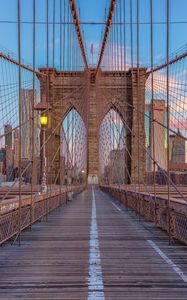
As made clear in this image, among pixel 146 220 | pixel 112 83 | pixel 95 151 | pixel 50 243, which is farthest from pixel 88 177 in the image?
pixel 50 243

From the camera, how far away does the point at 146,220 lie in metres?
11.8

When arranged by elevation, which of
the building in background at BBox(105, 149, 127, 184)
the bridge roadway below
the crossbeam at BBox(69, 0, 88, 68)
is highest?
the crossbeam at BBox(69, 0, 88, 68)

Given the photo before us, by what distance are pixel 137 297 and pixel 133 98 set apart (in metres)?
51.1

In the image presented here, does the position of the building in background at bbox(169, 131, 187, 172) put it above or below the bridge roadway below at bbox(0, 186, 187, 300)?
above

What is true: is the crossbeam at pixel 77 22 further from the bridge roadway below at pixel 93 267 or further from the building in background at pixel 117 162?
the bridge roadway below at pixel 93 267

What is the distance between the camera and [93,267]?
17.6 feet

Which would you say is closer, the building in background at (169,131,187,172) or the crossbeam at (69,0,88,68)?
the crossbeam at (69,0,88,68)

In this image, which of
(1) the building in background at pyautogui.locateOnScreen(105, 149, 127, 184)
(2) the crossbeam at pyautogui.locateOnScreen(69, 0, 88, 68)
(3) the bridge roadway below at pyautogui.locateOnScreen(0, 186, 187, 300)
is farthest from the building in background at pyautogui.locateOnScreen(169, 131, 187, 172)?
(3) the bridge roadway below at pyautogui.locateOnScreen(0, 186, 187, 300)

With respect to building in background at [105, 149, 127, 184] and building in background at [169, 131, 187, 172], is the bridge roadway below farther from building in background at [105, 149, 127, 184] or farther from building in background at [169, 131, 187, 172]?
building in background at [169, 131, 187, 172]

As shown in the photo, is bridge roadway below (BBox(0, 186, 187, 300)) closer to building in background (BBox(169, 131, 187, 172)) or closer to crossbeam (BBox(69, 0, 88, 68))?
crossbeam (BBox(69, 0, 88, 68))

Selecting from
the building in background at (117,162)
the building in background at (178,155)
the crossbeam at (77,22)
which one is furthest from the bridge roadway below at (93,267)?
the building in background at (178,155)

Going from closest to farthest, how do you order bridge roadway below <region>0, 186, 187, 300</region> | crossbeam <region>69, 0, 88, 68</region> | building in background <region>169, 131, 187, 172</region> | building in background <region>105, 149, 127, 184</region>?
bridge roadway below <region>0, 186, 187, 300</region> → crossbeam <region>69, 0, 88, 68</region> → building in background <region>105, 149, 127, 184</region> → building in background <region>169, 131, 187, 172</region>

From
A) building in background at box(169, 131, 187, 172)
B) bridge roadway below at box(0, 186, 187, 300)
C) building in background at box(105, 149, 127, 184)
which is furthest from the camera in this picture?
building in background at box(169, 131, 187, 172)

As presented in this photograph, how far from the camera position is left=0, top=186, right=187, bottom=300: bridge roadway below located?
4230 millimetres
